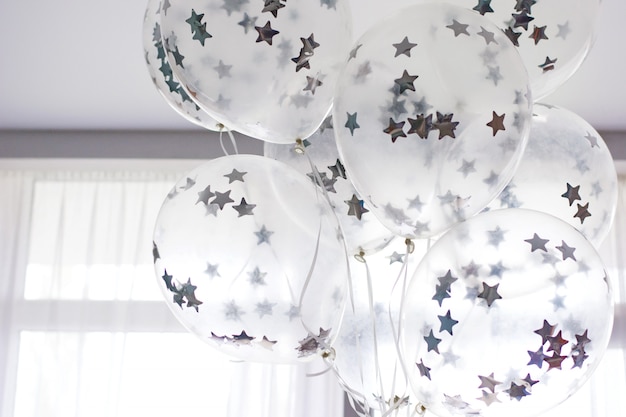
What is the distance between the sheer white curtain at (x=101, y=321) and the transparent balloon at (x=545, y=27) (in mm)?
1570

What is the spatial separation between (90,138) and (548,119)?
1862 mm

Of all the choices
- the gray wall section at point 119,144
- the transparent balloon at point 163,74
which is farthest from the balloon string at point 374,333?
the gray wall section at point 119,144

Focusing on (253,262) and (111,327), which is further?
(111,327)

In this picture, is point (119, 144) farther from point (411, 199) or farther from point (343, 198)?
point (411, 199)

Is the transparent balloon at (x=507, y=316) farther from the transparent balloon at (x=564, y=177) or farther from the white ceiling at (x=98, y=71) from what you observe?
the white ceiling at (x=98, y=71)

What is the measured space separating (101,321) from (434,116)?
1.95 meters

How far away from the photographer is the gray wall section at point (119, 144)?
2580 mm

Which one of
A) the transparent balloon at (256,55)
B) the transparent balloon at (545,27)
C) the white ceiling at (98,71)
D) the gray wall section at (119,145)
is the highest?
the white ceiling at (98,71)

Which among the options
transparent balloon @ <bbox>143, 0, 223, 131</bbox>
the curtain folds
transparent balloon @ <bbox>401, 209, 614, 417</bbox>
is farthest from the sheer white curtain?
transparent balloon @ <bbox>401, 209, 614, 417</bbox>

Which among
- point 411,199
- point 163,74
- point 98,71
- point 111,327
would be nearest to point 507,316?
point 411,199

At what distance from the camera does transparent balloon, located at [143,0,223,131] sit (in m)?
1.11

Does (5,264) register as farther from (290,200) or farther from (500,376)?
(500,376)

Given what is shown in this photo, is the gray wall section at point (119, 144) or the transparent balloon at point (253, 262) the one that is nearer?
the transparent balloon at point (253, 262)

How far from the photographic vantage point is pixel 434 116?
87 centimetres
